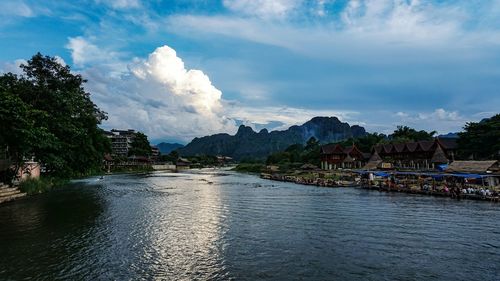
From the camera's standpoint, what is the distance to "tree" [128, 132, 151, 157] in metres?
170

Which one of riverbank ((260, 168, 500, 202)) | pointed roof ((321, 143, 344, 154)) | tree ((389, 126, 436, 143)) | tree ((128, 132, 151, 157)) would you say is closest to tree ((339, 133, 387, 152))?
tree ((389, 126, 436, 143))

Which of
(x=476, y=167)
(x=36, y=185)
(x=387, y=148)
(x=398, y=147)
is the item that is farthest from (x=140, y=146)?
(x=476, y=167)

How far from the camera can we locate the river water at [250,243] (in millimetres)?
16531

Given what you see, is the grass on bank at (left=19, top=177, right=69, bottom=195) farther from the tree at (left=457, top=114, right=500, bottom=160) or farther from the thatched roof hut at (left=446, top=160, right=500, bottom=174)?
the tree at (left=457, top=114, right=500, bottom=160)

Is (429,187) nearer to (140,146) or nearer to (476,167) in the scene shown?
(476,167)

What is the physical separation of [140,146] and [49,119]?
133m

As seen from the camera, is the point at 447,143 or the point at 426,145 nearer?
the point at 447,143

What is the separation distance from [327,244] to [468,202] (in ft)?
90.0

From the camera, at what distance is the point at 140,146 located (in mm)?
173500

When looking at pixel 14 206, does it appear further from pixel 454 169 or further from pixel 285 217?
pixel 454 169

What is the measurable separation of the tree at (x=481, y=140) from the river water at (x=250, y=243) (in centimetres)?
3642

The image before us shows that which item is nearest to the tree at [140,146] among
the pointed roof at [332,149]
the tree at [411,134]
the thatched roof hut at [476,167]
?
the pointed roof at [332,149]

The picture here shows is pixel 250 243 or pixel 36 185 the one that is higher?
pixel 36 185

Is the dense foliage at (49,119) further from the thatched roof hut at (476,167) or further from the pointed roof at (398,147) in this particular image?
the pointed roof at (398,147)
